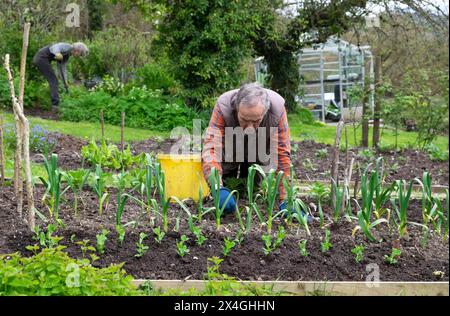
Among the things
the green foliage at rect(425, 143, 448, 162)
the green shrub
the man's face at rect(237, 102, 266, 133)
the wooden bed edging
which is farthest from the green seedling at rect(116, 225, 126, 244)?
the green shrub

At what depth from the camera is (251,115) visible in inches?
195

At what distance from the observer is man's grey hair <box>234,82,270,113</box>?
4902 mm

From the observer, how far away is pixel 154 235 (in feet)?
14.9

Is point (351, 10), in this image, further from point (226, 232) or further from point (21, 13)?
point (226, 232)

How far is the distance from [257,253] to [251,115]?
108cm

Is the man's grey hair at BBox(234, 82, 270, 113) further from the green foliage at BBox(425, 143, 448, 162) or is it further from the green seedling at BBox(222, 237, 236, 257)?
the green foliage at BBox(425, 143, 448, 162)

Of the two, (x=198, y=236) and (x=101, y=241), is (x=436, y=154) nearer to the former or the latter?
(x=198, y=236)

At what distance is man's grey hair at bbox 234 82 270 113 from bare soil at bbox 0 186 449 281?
849 millimetres

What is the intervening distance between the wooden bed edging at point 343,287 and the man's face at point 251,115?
4.87 feet

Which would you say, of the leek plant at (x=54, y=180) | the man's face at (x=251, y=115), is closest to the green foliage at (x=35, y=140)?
the leek plant at (x=54, y=180)

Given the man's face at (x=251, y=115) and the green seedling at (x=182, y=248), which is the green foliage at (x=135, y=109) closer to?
the man's face at (x=251, y=115)

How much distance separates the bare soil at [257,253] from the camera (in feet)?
13.4

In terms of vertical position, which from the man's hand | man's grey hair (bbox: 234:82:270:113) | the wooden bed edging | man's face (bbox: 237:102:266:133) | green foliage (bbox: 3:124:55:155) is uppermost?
man's grey hair (bbox: 234:82:270:113)

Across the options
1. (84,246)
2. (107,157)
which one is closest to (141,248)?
(84,246)
